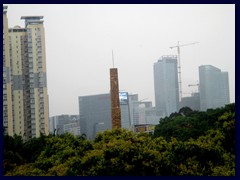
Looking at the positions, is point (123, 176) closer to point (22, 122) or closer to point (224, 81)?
point (224, 81)

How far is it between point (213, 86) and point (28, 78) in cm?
571

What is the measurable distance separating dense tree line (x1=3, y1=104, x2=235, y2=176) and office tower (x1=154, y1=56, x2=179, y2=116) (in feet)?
4.47

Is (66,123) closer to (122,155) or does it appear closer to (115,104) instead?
(115,104)

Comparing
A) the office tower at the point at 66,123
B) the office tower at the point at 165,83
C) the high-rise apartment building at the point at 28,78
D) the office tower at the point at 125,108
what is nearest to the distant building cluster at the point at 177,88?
the office tower at the point at 165,83

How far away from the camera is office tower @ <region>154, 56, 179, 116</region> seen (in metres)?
6.82

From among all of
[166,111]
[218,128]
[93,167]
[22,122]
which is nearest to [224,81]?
[218,128]

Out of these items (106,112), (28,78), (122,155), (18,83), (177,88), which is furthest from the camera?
(28,78)

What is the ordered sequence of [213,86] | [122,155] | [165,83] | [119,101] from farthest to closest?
1. [119,101]
2. [165,83]
3. [213,86]
4. [122,155]

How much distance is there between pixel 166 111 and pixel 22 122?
13.7ft

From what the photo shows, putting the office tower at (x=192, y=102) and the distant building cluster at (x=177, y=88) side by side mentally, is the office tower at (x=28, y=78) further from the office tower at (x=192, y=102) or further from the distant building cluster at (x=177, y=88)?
the office tower at (x=192, y=102)

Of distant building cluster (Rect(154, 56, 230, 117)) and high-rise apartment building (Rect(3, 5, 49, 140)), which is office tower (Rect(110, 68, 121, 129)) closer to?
distant building cluster (Rect(154, 56, 230, 117))

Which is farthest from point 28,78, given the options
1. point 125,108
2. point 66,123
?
point 66,123

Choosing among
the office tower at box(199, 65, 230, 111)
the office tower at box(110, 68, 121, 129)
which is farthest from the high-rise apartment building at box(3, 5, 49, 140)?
the office tower at box(199, 65, 230, 111)

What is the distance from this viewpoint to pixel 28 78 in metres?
A: 10.5
